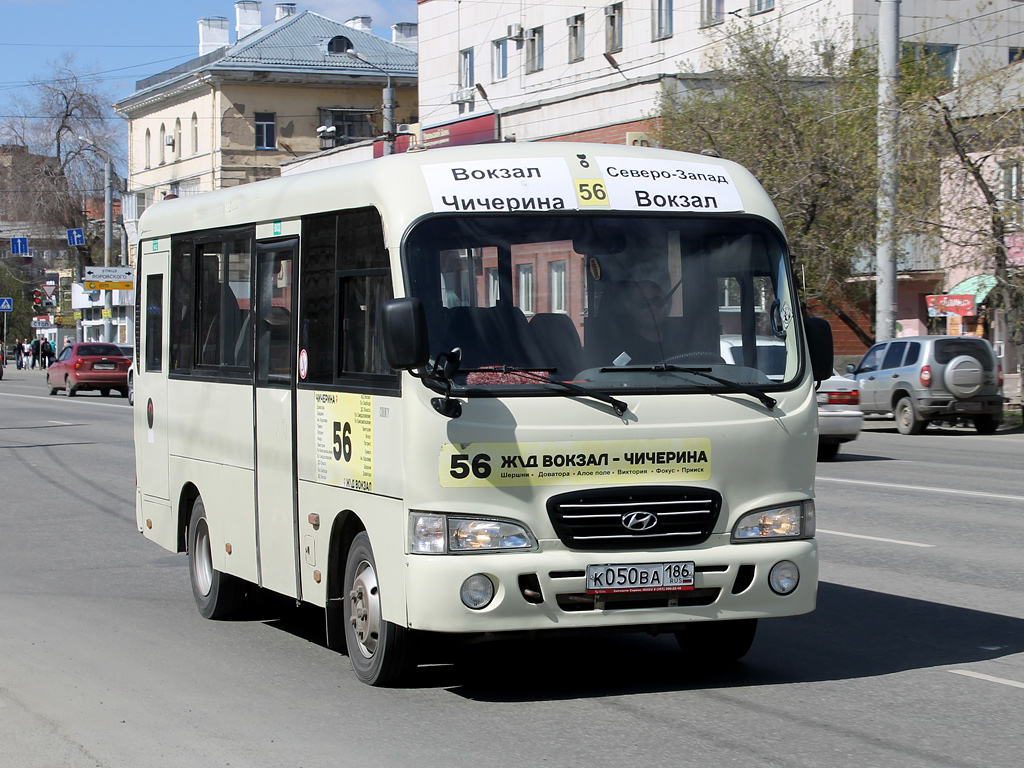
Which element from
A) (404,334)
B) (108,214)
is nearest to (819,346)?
(404,334)

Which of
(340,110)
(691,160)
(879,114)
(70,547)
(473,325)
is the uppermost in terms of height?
(340,110)

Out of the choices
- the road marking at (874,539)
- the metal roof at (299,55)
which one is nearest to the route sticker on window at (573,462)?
the road marking at (874,539)

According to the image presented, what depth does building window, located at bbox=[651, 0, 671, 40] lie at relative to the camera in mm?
52844

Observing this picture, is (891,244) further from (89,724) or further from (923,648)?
(89,724)

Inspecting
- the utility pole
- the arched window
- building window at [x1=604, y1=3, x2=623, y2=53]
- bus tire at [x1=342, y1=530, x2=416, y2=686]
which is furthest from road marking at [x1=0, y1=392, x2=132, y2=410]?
the arched window

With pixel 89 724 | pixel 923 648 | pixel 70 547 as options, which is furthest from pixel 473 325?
pixel 70 547

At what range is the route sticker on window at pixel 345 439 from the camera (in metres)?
6.95

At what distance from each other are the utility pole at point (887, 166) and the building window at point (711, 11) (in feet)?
68.1

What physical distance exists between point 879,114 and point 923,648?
23711 mm

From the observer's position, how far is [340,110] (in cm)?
7375

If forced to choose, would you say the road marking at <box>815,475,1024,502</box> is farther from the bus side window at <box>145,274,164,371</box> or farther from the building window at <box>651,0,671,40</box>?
the building window at <box>651,0,671,40</box>

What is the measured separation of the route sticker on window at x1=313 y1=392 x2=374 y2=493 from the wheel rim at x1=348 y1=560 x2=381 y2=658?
16.0 inches

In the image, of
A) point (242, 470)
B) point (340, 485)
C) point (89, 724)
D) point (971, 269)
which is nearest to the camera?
point (89, 724)

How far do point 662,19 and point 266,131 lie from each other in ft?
85.5
